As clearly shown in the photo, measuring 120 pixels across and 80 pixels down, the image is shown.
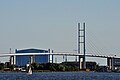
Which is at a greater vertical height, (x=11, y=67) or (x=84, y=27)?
(x=84, y=27)

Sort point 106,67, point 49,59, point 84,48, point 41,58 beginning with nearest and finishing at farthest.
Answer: point 84,48 → point 106,67 → point 49,59 → point 41,58

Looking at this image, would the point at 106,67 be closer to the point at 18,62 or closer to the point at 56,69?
the point at 56,69

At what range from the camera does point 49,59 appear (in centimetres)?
17262

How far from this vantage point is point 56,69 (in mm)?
144375

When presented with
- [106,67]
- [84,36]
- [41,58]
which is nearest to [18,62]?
[41,58]

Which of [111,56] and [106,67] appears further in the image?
[106,67]

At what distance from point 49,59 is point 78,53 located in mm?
34190

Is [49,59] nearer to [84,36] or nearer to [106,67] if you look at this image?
[106,67]

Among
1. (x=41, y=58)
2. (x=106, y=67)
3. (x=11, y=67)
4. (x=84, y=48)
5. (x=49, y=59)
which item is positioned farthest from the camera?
(x=41, y=58)

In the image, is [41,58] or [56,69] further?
[41,58]

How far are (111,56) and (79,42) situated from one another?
8200 mm

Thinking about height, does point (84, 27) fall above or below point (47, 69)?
above

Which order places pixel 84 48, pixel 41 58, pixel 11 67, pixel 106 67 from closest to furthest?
pixel 84 48 → pixel 11 67 → pixel 106 67 → pixel 41 58

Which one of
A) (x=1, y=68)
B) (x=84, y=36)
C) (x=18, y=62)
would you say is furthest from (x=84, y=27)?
(x=18, y=62)
